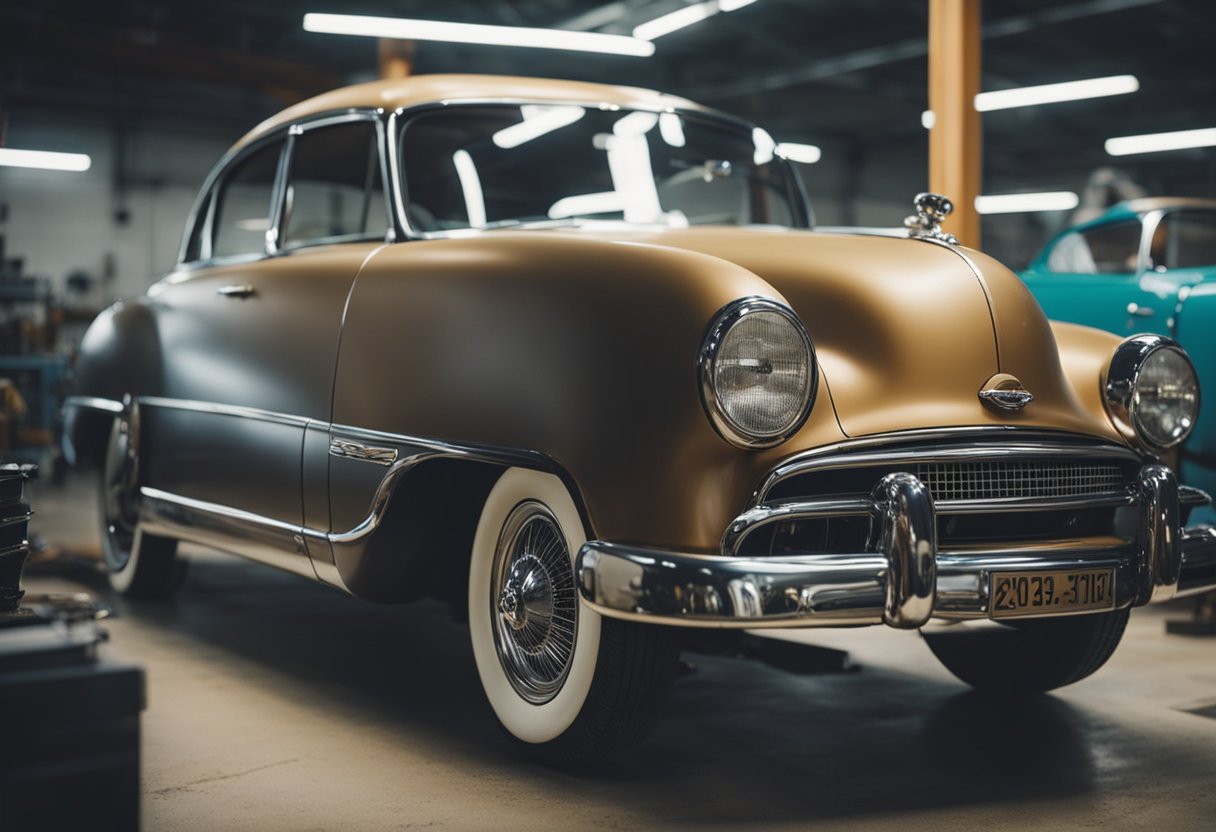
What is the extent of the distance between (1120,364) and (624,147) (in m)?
1.57

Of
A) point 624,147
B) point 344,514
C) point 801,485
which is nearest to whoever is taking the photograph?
point 801,485

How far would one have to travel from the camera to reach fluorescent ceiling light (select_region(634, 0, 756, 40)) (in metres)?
12.2

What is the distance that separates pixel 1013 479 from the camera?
3.02m

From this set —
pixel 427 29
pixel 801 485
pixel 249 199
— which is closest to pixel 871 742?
pixel 801 485

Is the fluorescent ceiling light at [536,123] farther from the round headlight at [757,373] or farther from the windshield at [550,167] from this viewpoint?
the round headlight at [757,373]

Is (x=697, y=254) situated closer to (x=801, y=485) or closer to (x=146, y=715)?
(x=801, y=485)

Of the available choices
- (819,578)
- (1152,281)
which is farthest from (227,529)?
(1152,281)

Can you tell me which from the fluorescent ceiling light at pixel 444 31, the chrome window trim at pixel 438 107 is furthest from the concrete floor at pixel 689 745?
the fluorescent ceiling light at pixel 444 31

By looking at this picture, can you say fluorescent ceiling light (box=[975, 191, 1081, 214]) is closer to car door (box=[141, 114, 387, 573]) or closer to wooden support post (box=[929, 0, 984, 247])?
wooden support post (box=[929, 0, 984, 247])

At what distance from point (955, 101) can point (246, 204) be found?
14.1 feet

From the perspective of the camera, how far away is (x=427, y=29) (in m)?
11.6

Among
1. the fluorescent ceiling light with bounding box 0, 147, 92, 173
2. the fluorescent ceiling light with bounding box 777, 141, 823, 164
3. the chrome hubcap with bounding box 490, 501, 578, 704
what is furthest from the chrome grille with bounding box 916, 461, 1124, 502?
the fluorescent ceiling light with bounding box 777, 141, 823, 164

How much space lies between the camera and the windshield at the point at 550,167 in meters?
3.96

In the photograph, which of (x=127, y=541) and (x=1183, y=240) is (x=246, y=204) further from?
(x=1183, y=240)
